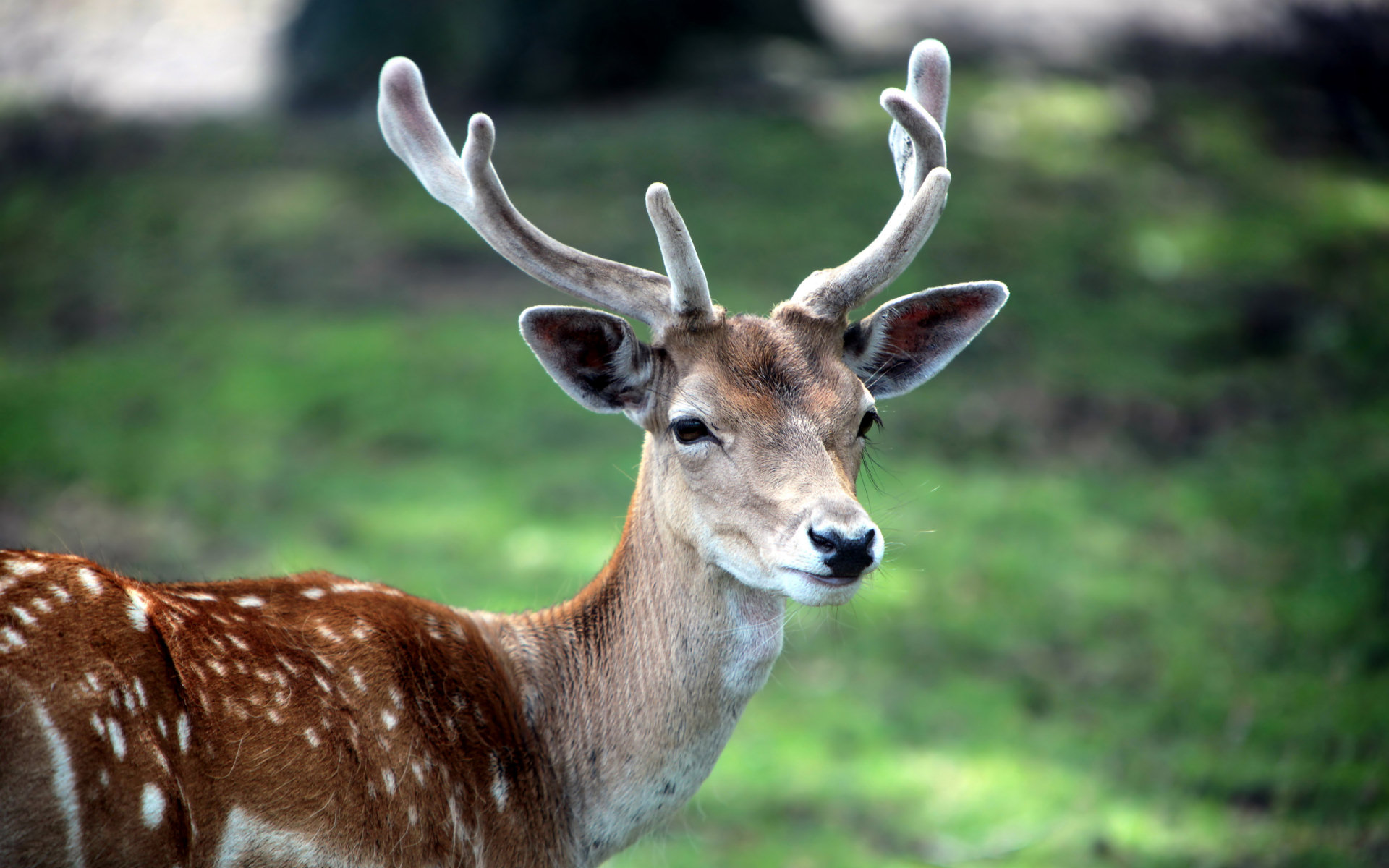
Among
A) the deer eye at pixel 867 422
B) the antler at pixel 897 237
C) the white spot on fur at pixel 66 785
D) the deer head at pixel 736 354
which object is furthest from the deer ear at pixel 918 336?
the white spot on fur at pixel 66 785

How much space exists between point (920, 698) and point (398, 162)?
7.61 metres

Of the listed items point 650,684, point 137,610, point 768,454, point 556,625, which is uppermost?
point 137,610

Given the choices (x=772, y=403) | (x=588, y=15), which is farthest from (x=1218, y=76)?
(x=772, y=403)

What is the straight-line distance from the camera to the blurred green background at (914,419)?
18.4 ft

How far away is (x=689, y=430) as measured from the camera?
3.33 meters

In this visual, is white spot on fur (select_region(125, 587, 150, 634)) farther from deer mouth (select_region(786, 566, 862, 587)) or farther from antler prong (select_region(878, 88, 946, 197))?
antler prong (select_region(878, 88, 946, 197))

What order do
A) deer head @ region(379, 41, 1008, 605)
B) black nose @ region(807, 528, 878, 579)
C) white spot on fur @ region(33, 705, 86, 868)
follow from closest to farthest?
1. white spot on fur @ region(33, 705, 86, 868)
2. black nose @ region(807, 528, 878, 579)
3. deer head @ region(379, 41, 1008, 605)

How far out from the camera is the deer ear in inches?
146

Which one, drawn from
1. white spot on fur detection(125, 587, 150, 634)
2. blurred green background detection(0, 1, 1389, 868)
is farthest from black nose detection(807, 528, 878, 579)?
white spot on fur detection(125, 587, 150, 634)

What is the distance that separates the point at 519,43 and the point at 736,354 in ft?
32.3

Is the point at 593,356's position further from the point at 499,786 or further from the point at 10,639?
the point at 10,639

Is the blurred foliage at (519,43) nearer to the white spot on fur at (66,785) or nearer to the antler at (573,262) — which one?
the antler at (573,262)

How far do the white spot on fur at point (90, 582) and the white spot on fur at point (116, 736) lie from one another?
31 centimetres

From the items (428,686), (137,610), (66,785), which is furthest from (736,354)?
(66,785)
